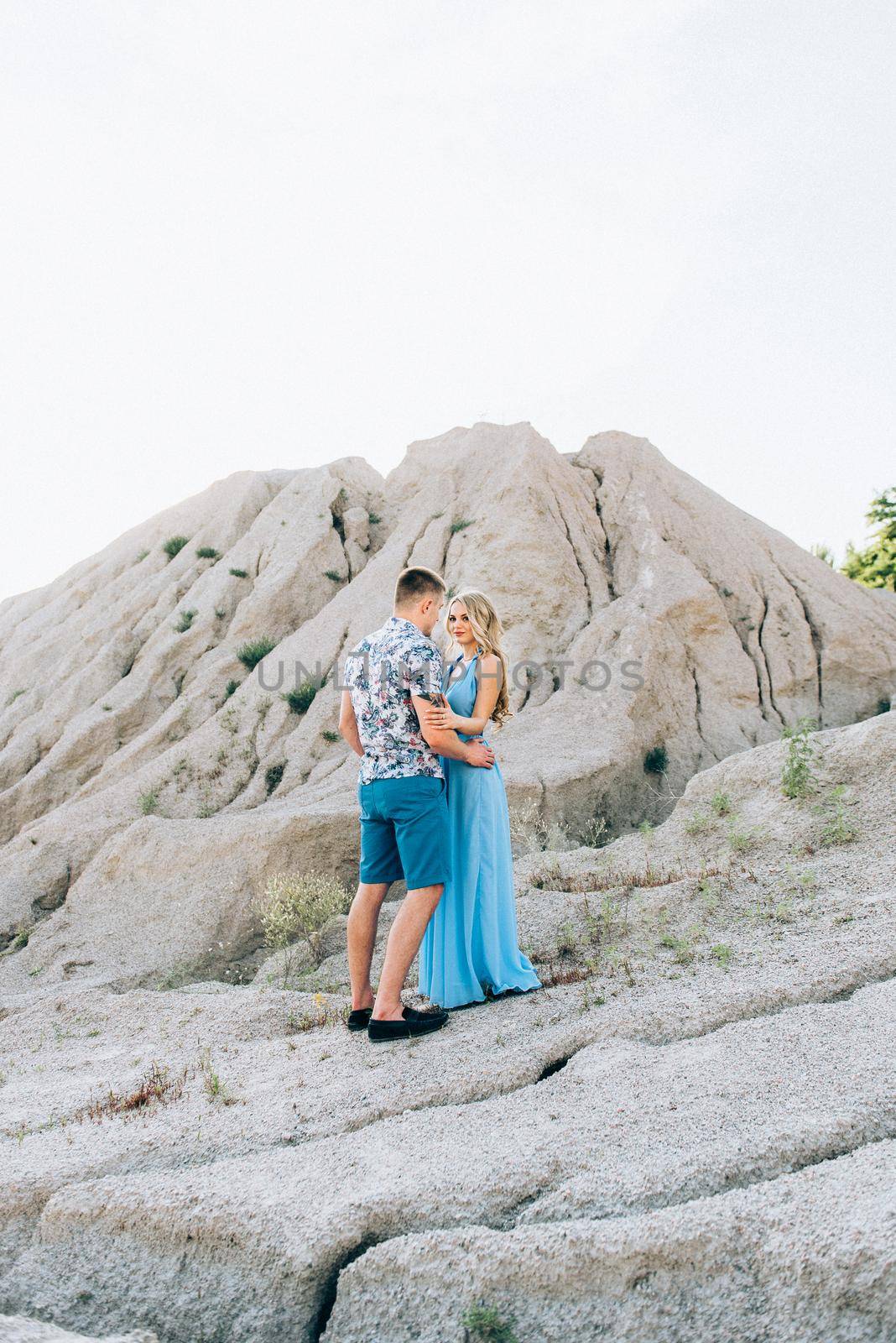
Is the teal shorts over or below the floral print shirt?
below

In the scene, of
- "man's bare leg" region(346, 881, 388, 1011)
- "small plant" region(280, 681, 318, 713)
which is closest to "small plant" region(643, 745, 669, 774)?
"small plant" region(280, 681, 318, 713)

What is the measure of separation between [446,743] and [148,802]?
7.20 metres

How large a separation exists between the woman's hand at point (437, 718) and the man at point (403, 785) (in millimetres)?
20

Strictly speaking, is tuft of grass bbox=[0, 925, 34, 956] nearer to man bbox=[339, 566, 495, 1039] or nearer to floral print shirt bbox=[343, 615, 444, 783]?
man bbox=[339, 566, 495, 1039]

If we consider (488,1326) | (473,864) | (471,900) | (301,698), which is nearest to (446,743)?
(473,864)

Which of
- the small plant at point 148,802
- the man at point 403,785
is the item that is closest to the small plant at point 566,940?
the man at point 403,785

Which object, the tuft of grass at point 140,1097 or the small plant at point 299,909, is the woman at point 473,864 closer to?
the tuft of grass at point 140,1097

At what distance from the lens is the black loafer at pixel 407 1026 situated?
4.31 meters

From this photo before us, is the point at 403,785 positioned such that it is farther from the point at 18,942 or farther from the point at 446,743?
the point at 18,942

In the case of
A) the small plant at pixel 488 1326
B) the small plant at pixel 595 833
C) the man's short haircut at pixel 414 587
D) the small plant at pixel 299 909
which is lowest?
the small plant at pixel 595 833

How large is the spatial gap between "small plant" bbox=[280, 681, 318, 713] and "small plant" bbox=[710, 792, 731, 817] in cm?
545

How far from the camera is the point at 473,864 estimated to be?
4.80 meters

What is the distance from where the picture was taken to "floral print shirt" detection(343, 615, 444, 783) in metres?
4.28

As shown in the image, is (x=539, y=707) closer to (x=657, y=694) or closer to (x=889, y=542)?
(x=657, y=694)
